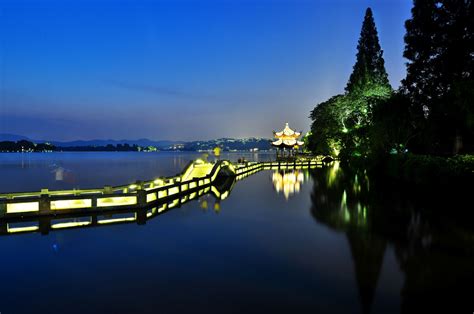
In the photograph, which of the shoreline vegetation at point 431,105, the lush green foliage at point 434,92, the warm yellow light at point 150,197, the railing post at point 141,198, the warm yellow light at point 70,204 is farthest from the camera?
the lush green foliage at point 434,92

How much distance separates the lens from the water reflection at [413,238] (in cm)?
639

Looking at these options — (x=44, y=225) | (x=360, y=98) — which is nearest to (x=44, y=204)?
(x=44, y=225)

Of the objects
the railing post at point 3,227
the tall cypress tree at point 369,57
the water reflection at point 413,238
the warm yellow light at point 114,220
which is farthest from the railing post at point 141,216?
the tall cypress tree at point 369,57

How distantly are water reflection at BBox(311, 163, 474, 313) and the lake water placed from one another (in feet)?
0.14

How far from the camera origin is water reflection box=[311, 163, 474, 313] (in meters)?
6.39

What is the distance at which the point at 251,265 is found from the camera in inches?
318

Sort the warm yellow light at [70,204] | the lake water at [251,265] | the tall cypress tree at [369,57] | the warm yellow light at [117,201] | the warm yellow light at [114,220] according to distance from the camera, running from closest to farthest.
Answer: the lake water at [251,265], the warm yellow light at [114,220], the warm yellow light at [70,204], the warm yellow light at [117,201], the tall cypress tree at [369,57]

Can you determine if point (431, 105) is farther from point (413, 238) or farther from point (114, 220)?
point (114, 220)

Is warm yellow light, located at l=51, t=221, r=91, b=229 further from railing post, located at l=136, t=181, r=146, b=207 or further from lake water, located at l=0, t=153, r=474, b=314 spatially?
railing post, located at l=136, t=181, r=146, b=207

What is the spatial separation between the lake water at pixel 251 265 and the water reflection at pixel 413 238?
4cm

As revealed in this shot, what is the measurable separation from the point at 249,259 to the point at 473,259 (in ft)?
17.0

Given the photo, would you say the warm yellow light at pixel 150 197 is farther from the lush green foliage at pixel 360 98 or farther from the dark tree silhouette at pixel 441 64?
the lush green foliage at pixel 360 98

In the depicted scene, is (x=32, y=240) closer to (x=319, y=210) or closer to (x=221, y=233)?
(x=221, y=233)

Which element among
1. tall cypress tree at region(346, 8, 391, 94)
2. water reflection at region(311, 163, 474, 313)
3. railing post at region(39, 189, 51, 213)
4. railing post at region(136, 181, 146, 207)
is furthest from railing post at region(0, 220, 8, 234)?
tall cypress tree at region(346, 8, 391, 94)
